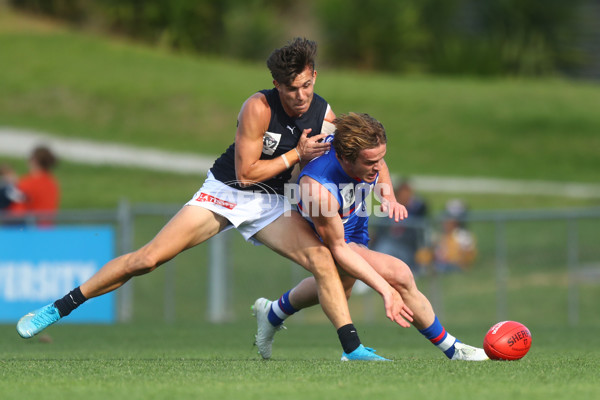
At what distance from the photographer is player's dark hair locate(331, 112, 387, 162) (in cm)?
619

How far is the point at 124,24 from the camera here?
1757 inches

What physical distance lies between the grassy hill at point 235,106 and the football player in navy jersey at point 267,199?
22.3 meters

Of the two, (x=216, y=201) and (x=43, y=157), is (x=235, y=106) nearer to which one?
(x=43, y=157)

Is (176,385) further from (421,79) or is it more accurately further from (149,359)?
(421,79)

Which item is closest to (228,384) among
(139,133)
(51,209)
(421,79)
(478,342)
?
(478,342)

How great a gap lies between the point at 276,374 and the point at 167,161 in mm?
26990

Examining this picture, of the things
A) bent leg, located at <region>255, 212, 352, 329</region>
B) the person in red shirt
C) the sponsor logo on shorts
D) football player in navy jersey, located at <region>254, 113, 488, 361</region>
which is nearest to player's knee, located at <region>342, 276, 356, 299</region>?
football player in navy jersey, located at <region>254, 113, 488, 361</region>


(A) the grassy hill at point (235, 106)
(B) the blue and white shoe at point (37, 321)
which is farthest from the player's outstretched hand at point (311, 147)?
(A) the grassy hill at point (235, 106)

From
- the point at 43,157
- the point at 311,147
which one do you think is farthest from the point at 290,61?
the point at 43,157

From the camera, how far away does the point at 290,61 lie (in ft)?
20.7

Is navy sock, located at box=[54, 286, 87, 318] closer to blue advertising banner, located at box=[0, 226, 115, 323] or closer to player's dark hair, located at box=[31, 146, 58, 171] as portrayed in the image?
player's dark hair, located at box=[31, 146, 58, 171]

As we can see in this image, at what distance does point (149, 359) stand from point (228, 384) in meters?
2.00

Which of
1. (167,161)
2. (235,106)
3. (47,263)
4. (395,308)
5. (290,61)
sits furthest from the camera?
(235,106)

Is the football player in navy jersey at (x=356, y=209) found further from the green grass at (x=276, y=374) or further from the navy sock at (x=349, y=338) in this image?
the green grass at (x=276, y=374)
